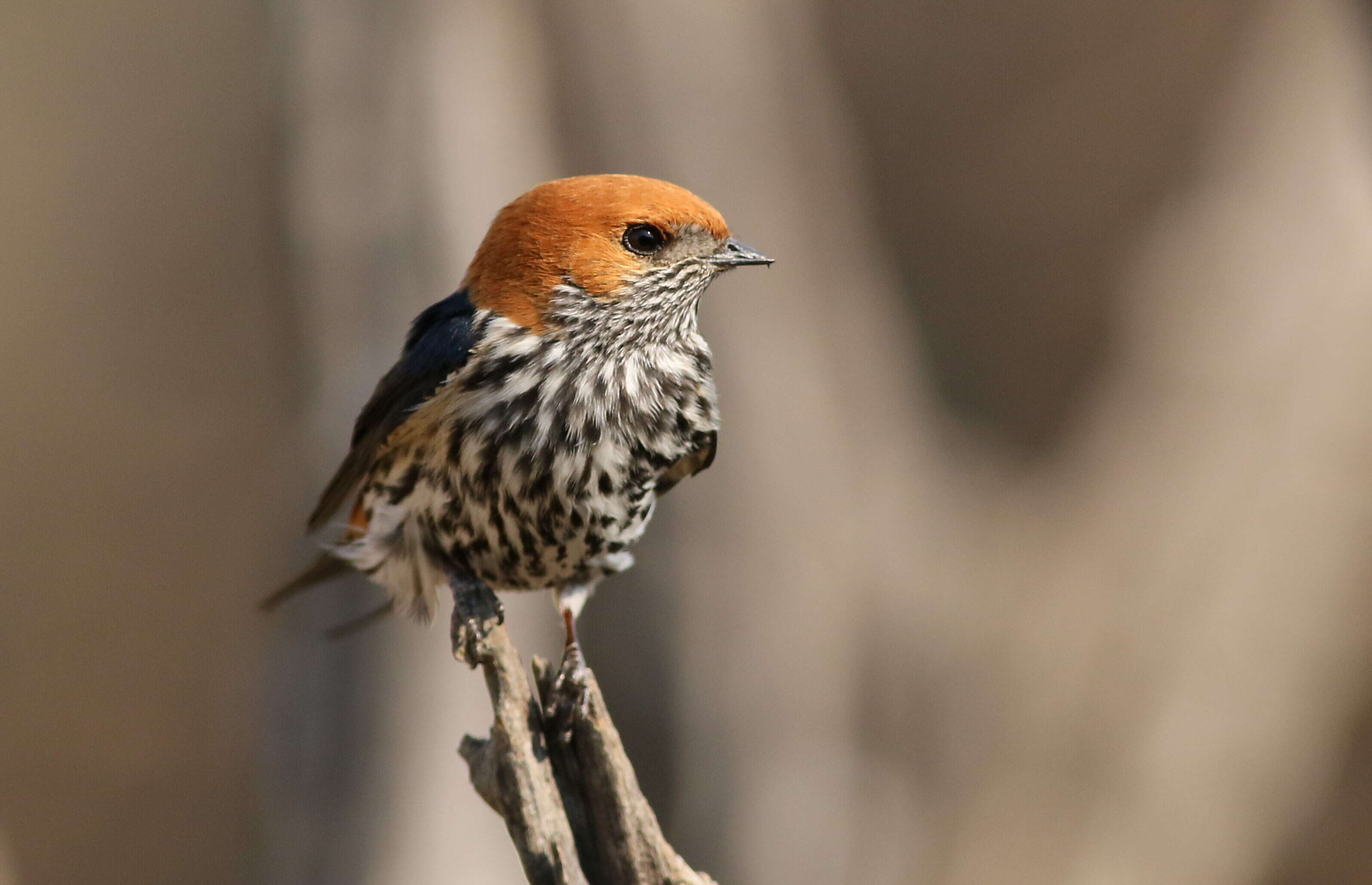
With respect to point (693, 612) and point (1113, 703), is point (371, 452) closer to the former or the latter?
point (693, 612)

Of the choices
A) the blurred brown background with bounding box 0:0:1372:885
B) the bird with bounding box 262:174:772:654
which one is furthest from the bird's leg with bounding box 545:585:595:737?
the blurred brown background with bounding box 0:0:1372:885

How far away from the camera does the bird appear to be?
191 cm

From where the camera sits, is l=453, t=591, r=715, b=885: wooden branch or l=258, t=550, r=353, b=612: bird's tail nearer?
l=453, t=591, r=715, b=885: wooden branch

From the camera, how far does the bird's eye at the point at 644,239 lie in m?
1.90

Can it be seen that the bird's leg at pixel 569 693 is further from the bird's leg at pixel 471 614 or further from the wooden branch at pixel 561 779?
the bird's leg at pixel 471 614

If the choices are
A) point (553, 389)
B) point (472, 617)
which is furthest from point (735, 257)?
point (472, 617)

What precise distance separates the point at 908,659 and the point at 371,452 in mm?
4127

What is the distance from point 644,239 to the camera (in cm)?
191

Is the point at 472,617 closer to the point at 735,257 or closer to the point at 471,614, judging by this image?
the point at 471,614

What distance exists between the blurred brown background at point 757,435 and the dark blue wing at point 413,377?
6.84 feet

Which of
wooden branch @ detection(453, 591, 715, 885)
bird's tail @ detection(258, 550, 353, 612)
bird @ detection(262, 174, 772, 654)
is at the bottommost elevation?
wooden branch @ detection(453, 591, 715, 885)

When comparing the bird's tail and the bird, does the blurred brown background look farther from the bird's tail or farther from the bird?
the bird

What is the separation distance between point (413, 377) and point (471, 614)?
47cm

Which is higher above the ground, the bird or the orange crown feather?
the orange crown feather
